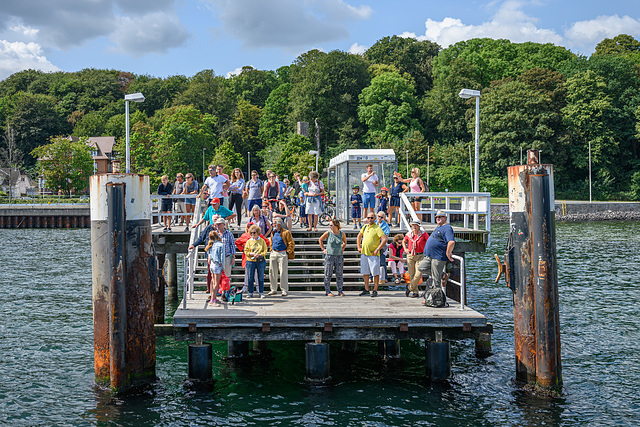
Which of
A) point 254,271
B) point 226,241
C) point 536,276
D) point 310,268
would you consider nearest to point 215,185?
point 310,268

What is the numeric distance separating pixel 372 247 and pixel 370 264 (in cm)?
45

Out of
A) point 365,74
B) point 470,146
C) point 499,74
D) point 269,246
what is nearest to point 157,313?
point 269,246

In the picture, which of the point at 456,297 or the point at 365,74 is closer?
the point at 456,297

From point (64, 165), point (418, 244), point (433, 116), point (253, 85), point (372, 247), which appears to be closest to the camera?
point (372, 247)

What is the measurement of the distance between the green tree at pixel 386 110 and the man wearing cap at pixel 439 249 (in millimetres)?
75684

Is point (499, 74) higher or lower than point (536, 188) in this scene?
higher

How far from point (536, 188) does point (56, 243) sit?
136 ft

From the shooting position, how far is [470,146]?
3378 inches

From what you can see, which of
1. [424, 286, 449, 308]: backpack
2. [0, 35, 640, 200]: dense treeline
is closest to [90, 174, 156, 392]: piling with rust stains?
[424, 286, 449, 308]: backpack

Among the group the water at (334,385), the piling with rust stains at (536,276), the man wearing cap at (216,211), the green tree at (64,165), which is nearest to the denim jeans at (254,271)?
the man wearing cap at (216,211)

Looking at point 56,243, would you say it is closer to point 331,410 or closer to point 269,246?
point 269,246

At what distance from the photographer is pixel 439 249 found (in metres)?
13.5

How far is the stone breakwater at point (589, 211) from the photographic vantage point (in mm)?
72044

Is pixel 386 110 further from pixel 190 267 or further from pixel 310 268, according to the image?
pixel 190 267
